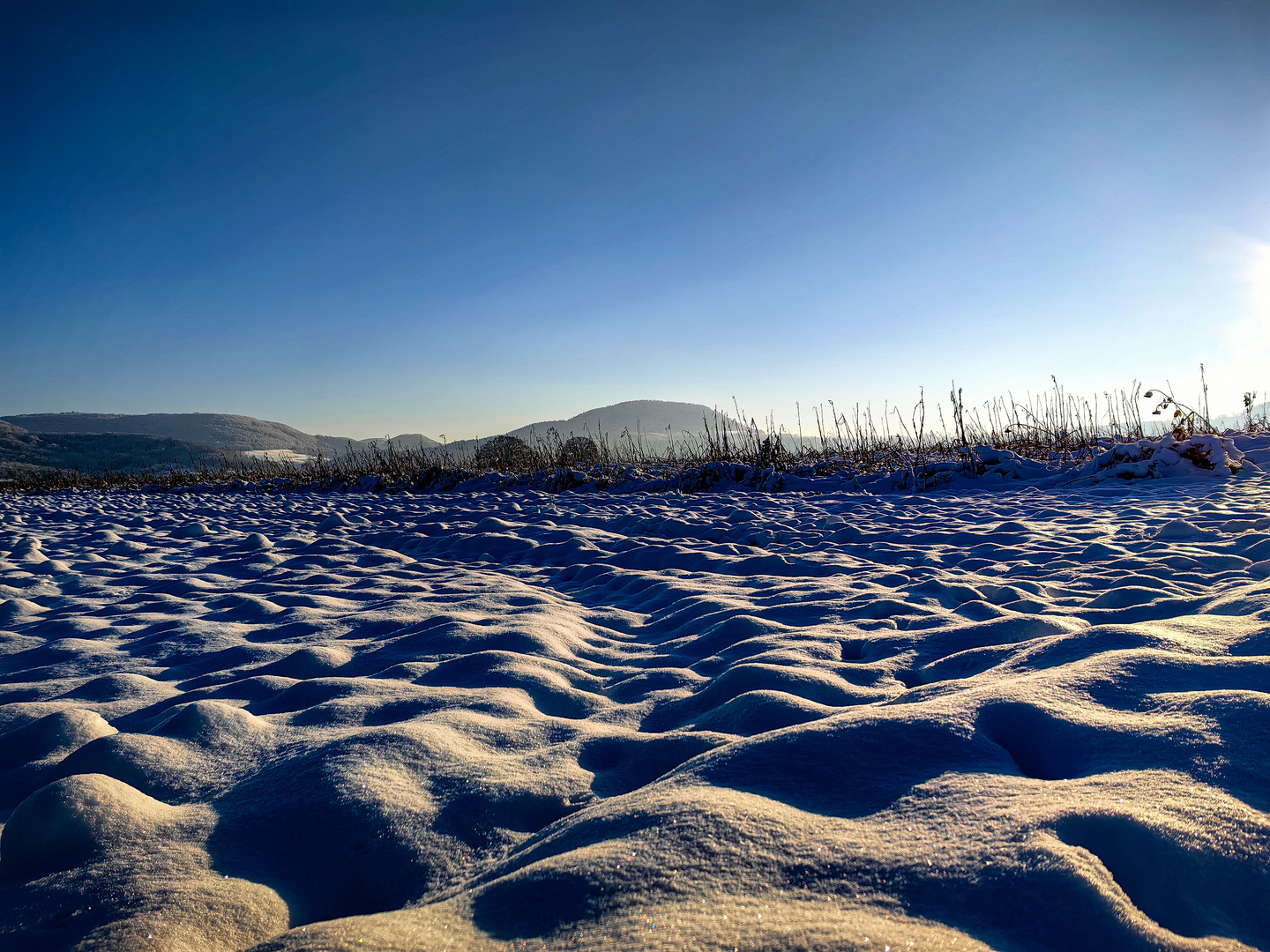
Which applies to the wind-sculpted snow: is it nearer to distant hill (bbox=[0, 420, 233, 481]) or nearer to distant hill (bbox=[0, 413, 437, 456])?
distant hill (bbox=[0, 420, 233, 481])

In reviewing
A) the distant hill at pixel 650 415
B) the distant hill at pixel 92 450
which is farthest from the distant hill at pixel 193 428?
the distant hill at pixel 650 415

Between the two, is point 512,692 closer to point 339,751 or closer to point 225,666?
point 339,751

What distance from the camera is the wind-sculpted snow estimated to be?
587 millimetres

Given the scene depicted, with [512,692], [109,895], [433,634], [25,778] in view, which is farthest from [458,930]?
[433,634]

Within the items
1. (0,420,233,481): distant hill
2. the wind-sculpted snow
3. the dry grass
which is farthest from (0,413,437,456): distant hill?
the wind-sculpted snow

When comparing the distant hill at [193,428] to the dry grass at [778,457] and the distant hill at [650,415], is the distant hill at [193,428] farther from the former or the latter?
the dry grass at [778,457]

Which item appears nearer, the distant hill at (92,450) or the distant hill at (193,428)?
the distant hill at (92,450)

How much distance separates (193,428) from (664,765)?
77.0 metres

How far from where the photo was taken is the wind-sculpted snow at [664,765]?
59 cm

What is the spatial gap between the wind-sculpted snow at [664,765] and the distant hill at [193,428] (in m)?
61.3

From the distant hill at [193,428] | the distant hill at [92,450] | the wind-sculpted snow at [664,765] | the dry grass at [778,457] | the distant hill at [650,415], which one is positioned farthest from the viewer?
the distant hill at [650,415]

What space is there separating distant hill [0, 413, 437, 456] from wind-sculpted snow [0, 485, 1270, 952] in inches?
2414

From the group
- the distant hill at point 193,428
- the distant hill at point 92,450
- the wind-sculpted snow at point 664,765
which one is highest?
the distant hill at point 193,428

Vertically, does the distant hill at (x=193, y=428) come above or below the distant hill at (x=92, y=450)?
above
